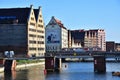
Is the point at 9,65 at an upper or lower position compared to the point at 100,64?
lower

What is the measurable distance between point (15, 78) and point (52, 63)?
101 ft

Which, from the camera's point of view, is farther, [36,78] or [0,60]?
[0,60]

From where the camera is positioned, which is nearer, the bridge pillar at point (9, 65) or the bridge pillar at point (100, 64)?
the bridge pillar at point (100, 64)

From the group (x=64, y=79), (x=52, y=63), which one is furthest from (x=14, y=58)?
(x=64, y=79)

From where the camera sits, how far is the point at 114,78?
113 metres

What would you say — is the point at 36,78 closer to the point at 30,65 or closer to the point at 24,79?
the point at 24,79

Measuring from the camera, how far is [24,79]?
11075cm

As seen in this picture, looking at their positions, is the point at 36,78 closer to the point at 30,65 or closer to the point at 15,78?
the point at 15,78

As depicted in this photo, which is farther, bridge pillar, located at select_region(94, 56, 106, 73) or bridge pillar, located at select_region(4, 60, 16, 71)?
bridge pillar, located at select_region(4, 60, 16, 71)

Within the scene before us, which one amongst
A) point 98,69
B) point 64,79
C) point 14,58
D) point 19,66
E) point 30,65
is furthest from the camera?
point 30,65

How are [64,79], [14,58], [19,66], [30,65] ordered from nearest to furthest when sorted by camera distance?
1. [64,79]
2. [14,58]
3. [19,66]
4. [30,65]

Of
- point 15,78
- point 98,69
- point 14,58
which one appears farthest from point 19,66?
point 15,78

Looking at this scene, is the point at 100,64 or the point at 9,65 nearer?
the point at 100,64

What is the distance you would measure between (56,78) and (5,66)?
3757 cm
